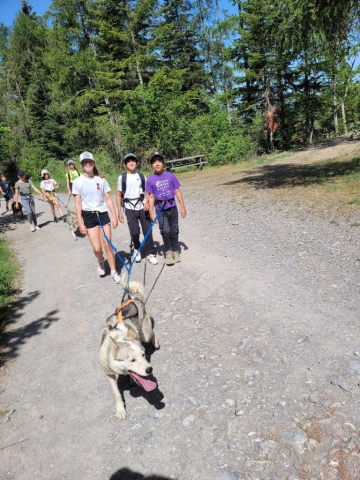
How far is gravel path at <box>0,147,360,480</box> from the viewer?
244cm

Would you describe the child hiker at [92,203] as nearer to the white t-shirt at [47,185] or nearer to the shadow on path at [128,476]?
the shadow on path at [128,476]

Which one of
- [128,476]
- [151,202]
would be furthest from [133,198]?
[128,476]

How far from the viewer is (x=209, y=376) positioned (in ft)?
10.6

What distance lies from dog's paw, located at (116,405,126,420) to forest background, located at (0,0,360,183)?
20605 millimetres

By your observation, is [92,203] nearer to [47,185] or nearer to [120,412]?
[120,412]

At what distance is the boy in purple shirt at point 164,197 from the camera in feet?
19.0

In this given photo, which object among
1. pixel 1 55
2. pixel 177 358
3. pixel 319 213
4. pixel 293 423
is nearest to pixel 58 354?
pixel 177 358

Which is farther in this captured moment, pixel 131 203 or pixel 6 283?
pixel 6 283

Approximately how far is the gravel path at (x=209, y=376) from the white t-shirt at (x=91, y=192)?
151 centimetres

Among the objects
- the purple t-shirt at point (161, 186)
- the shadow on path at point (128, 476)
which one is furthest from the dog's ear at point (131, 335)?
the purple t-shirt at point (161, 186)

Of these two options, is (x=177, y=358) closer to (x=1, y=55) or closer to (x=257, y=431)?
(x=257, y=431)

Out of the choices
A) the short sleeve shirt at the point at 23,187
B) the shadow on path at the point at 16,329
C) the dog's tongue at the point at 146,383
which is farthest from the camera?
the short sleeve shirt at the point at 23,187

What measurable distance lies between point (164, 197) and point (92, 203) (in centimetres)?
134

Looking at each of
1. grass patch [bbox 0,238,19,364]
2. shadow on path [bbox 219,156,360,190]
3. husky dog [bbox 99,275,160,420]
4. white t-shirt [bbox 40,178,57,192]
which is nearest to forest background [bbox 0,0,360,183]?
shadow on path [bbox 219,156,360,190]
